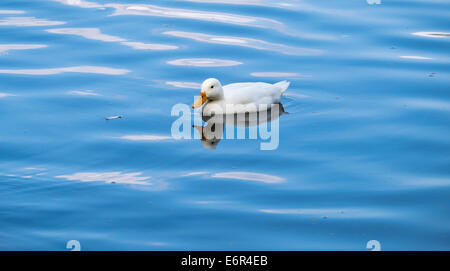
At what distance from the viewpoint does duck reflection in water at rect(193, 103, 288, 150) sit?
944 centimetres

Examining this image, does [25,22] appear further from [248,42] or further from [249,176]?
[249,176]

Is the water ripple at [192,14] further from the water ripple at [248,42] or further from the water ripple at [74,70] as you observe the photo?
the water ripple at [74,70]

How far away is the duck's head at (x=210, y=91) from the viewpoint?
33.4 feet

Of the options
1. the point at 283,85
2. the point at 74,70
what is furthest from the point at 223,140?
the point at 74,70

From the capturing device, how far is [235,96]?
10.3m

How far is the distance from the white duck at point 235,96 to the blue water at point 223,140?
280mm

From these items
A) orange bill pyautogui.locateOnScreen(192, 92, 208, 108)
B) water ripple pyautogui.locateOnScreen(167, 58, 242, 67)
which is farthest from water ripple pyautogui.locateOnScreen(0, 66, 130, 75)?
orange bill pyautogui.locateOnScreen(192, 92, 208, 108)

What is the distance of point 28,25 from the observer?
13.3m

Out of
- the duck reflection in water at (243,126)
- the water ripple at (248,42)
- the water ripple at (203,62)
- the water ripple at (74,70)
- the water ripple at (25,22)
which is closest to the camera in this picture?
the duck reflection in water at (243,126)

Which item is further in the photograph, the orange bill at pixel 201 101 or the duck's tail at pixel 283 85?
the duck's tail at pixel 283 85

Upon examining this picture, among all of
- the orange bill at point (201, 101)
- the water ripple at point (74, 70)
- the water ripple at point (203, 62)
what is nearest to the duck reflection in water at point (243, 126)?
the orange bill at point (201, 101)

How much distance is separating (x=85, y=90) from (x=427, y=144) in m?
4.57

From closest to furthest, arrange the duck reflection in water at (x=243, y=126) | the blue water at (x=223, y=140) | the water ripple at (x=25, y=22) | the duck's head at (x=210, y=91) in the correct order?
the blue water at (x=223, y=140), the duck reflection in water at (x=243, y=126), the duck's head at (x=210, y=91), the water ripple at (x=25, y=22)

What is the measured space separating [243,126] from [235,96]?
490 millimetres
